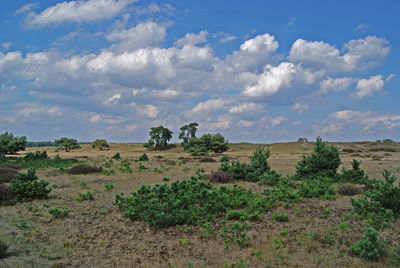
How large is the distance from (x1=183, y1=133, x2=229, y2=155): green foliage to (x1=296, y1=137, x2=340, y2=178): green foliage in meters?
39.1

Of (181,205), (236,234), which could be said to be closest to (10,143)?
(181,205)

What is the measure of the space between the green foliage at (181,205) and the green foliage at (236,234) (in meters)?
1.24

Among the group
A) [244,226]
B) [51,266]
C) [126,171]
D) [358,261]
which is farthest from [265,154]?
[51,266]

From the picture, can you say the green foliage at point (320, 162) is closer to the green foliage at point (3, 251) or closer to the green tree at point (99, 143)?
the green foliage at point (3, 251)

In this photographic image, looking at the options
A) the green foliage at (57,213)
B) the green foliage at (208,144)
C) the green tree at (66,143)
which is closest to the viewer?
the green foliage at (57,213)

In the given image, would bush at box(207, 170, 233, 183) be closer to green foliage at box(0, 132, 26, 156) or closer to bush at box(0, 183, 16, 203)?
bush at box(0, 183, 16, 203)

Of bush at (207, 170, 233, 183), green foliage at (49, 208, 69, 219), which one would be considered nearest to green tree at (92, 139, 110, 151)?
bush at (207, 170, 233, 183)

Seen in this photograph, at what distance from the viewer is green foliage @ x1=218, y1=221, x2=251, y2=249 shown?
6797 millimetres

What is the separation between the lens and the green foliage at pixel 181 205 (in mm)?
8492

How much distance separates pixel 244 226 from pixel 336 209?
441 centimetres

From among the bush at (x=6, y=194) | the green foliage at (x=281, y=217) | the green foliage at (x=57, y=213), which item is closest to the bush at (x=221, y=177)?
the green foliage at (x=281, y=217)

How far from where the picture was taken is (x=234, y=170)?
18547mm

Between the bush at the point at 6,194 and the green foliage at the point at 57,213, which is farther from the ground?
the bush at the point at 6,194

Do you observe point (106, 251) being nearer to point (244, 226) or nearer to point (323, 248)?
point (244, 226)
